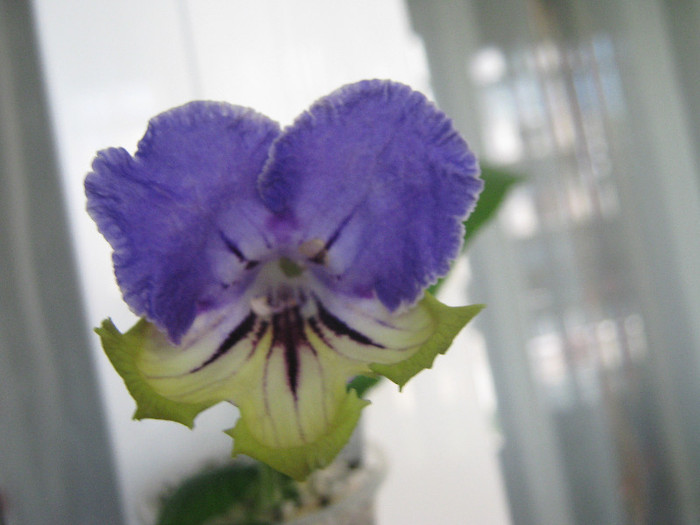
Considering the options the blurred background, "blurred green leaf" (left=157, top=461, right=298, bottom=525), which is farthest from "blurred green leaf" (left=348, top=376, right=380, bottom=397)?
the blurred background

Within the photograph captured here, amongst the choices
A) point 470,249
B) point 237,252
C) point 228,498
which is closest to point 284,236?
point 237,252

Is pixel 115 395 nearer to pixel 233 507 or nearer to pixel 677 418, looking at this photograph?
pixel 233 507

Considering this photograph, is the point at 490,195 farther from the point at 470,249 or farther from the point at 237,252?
the point at 470,249

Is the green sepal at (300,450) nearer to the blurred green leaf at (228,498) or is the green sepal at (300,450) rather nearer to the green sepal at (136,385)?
the green sepal at (136,385)

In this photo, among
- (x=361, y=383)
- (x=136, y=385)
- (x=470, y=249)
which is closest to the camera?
(x=136, y=385)

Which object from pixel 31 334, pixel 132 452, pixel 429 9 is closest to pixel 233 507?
pixel 132 452

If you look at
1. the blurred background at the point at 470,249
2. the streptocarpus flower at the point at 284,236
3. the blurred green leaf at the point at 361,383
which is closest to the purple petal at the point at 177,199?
the streptocarpus flower at the point at 284,236

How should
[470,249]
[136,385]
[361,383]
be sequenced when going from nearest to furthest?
[136,385], [361,383], [470,249]
